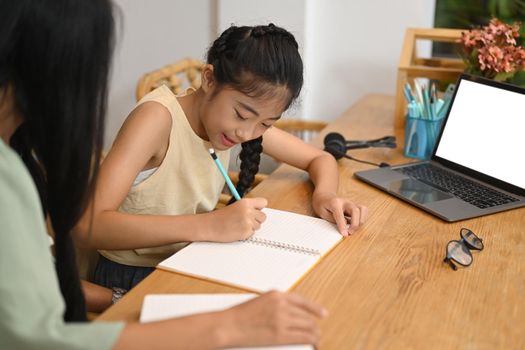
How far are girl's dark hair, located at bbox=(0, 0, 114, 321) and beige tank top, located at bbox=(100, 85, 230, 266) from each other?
43 cm

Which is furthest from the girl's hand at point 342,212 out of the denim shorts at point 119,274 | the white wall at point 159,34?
the white wall at point 159,34

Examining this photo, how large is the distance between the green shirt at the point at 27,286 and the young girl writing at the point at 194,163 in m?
0.34

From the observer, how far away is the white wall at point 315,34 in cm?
236

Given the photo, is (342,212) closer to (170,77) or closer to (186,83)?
(170,77)

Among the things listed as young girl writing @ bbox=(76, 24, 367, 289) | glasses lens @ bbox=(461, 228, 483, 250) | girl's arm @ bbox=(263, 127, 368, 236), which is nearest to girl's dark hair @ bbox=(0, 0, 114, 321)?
young girl writing @ bbox=(76, 24, 367, 289)

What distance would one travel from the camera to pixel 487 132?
1527mm

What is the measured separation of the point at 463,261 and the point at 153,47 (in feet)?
5.95

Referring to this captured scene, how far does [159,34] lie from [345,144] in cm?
116

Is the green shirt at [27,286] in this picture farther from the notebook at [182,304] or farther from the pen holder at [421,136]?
the pen holder at [421,136]

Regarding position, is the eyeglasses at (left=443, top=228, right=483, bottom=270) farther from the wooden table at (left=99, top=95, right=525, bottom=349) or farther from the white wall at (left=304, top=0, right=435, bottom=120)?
the white wall at (left=304, top=0, right=435, bottom=120)

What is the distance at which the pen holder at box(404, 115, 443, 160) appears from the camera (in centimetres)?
172

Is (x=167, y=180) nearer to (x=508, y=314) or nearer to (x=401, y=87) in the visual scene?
(x=508, y=314)

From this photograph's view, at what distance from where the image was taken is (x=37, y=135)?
84cm

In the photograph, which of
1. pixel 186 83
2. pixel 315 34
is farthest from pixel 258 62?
pixel 186 83
